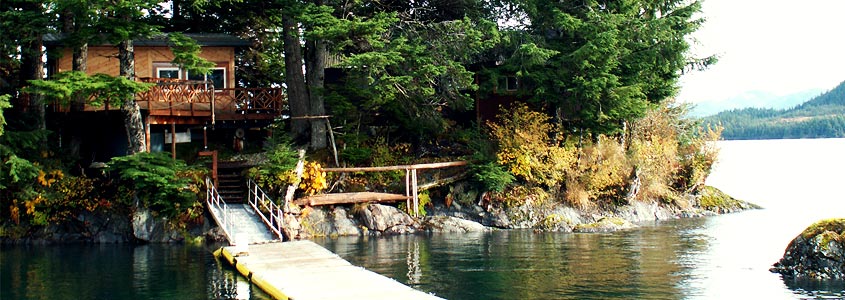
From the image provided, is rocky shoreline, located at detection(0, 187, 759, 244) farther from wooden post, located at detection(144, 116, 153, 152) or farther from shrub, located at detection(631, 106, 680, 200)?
wooden post, located at detection(144, 116, 153, 152)

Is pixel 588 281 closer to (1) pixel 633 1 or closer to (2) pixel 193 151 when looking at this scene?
(1) pixel 633 1

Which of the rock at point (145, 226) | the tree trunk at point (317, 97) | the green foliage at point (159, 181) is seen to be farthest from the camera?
the tree trunk at point (317, 97)

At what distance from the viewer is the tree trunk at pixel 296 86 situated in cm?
3831

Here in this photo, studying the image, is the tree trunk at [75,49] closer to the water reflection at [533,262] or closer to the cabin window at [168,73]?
the cabin window at [168,73]

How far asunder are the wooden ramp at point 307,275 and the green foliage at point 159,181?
512 cm

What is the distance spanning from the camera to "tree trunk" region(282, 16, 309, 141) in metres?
38.3

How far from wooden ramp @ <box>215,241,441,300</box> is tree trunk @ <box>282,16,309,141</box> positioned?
1121 centimetres

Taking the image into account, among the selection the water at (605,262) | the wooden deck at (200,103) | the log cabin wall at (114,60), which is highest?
the log cabin wall at (114,60)

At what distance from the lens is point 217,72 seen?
1512 inches

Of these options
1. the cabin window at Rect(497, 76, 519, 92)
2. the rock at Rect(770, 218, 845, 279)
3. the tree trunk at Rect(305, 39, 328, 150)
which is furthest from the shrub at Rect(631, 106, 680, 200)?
the rock at Rect(770, 218, 845, 279)

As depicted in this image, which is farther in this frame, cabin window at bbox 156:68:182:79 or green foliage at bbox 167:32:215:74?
cabin window at bbox 156:68:182:79

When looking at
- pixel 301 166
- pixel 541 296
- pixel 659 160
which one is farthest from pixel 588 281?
pixel 659 160

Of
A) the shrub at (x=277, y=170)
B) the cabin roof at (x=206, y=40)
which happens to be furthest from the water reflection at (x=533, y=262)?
the cabin roof at (x=206, y=40)

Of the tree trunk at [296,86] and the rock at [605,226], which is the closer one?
the rock at [605,226]
